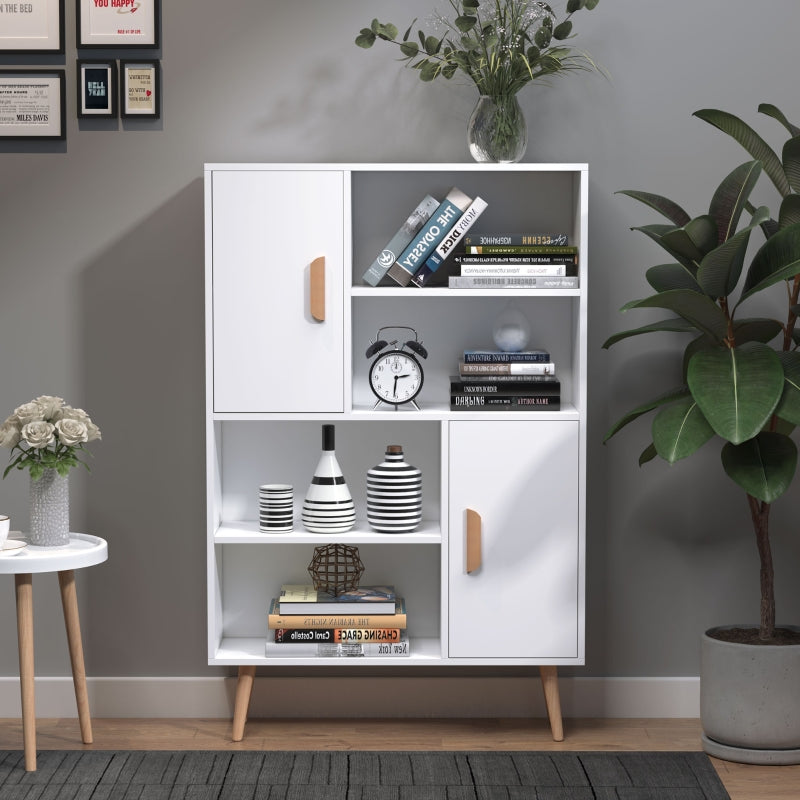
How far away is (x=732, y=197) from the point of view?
8.19ft

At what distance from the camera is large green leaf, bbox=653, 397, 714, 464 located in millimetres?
2389

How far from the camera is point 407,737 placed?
288 centimetres

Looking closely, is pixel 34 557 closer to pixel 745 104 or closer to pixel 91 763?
pixel 91 763

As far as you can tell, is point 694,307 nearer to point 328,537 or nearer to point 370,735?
point 328,537

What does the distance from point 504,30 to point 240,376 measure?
3.80ft

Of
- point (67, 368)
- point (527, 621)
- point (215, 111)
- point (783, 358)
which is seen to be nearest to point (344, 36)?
point (215, 111)

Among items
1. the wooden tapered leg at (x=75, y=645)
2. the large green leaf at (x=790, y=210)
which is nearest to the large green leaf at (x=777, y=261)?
the large green leaf at (x=790, y=210)

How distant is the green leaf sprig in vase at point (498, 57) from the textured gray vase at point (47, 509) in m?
1.42

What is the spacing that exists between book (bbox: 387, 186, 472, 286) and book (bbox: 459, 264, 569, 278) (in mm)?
113

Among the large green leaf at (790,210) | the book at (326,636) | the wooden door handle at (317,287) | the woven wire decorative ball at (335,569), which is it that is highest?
the large green leaf at (790,210)

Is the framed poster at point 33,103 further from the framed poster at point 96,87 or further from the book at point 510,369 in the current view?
the book at point 510,369

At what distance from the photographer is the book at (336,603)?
285cm

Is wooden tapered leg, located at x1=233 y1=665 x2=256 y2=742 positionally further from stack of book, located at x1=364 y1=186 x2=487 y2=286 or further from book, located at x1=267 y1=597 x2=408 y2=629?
stack of book, located at x1=364 y1=186 x2=487 y2=286

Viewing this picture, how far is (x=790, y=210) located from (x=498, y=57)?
2.79 ft
